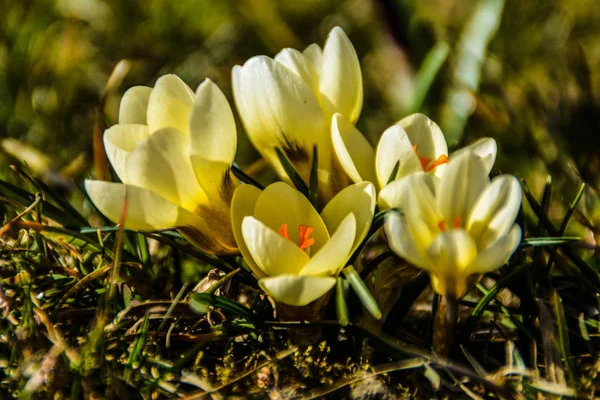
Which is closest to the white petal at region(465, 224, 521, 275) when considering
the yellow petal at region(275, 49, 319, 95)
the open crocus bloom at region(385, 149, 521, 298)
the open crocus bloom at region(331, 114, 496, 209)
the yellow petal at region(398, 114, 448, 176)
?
the open crocus bloom at region(385, 149, 521, 298)

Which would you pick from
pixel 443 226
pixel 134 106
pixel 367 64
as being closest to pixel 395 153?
pixel 443 226

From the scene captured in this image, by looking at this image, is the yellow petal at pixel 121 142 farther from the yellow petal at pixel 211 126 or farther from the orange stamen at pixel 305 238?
the orange stamen at pixel 305 238

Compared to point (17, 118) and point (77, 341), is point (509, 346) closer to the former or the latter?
point (77, 341)

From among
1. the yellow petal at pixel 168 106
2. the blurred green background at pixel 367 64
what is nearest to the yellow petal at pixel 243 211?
the yellow petal at pixel 168 106

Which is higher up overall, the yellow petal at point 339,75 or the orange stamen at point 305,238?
the yellow petal at point 339,75

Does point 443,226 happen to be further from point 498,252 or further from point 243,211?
point 243,211
